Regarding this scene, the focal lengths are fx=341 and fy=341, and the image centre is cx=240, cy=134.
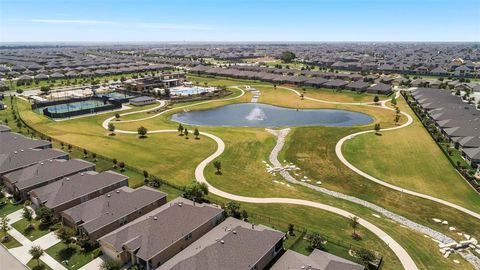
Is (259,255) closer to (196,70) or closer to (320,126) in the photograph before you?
(320,126)

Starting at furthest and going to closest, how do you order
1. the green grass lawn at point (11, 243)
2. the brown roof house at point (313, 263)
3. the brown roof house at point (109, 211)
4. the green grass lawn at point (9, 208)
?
the green grass lawn at point (9, 208) < the brown roof house at point (109, 211) < the green grass lawn at point (11, 243) < the brown roof house at point (313, 263)

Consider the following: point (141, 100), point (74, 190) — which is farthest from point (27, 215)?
point (141, 100)

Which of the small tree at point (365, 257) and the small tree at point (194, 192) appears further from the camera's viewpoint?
the small tree at point (194, 192)

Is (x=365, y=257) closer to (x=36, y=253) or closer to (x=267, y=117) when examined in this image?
(x=36, y=253)

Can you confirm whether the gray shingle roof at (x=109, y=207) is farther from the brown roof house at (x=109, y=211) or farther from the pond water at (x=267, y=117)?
the pond water at (x=267, y=117)

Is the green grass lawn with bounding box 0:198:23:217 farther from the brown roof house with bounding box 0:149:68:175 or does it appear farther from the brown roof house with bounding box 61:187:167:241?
the brown roof house with bounding box 61:187:167:241

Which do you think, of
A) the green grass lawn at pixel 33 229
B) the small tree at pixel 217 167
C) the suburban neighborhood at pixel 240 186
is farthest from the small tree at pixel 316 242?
the green grass lawn at pixel 33 229
